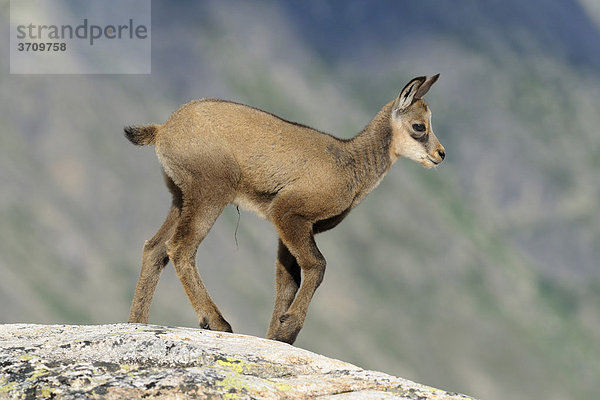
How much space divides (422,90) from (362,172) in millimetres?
1774

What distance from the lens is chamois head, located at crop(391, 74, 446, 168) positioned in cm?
1257

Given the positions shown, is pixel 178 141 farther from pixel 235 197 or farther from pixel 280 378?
pixel 280 378

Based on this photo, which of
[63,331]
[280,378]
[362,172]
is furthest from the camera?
[362,172]

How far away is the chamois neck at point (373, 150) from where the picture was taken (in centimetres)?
1215

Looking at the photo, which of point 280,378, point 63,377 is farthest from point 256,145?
point 63,377

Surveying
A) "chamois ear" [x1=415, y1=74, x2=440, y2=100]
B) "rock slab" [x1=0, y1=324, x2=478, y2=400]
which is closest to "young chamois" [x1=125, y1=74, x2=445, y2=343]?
"chamois ear" [x1=415, y1=74, x2=440, y2=100]

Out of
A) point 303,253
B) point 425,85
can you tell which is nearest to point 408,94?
point 425,85

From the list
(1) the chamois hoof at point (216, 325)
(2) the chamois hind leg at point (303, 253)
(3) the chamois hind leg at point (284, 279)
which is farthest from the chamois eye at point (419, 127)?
(1) the chamois hoof at point (216, 325)

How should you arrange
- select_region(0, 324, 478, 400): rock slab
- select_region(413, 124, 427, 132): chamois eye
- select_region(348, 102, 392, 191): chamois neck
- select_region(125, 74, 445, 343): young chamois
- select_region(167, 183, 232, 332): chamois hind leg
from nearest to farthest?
select_region(0, 324, 478, 400): rock slab → select_region(167, 183, 232, 332): chamois hind leg → select_region(125, 74, 445, 343): young chamois → select_region(348, 102, 392, 191): chamois neck → select_region(413, 124, 427, 132): chamois eye

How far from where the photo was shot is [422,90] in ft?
41.1

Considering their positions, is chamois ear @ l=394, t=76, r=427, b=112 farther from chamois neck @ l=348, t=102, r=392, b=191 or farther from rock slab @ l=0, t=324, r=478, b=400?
rock slab @ l=0, t=324, r=478, b=400

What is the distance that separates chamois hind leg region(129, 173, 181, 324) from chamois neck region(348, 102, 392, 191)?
9.67 ft

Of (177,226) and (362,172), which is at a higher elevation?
(362,172)

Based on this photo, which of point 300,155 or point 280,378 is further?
point 300,155
